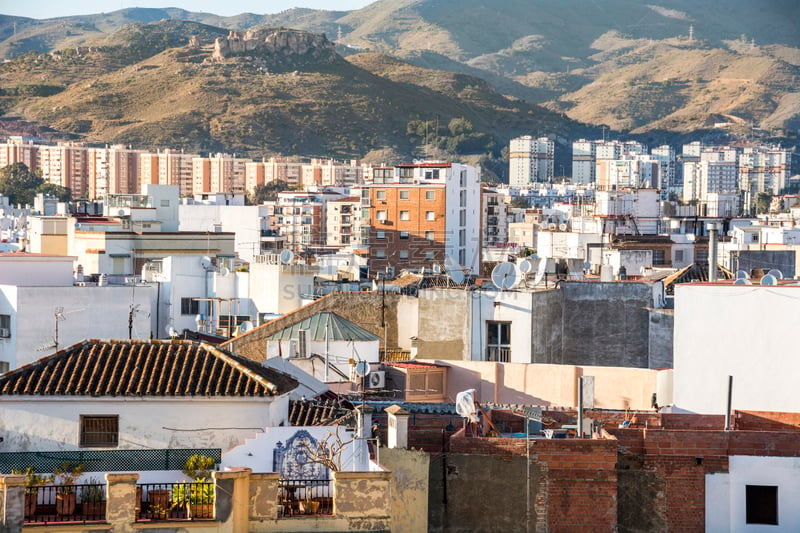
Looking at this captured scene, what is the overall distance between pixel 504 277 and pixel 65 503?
8819 millimetres

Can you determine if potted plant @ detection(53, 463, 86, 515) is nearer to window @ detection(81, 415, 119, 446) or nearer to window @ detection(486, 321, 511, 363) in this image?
window @ detection(81, 415, 119, 446)

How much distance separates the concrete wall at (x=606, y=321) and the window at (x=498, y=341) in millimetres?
957

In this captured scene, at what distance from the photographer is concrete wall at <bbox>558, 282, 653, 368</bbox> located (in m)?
19.6

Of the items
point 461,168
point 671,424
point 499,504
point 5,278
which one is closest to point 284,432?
point 499,504

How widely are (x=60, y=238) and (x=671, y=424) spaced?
100 ft

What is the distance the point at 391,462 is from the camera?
11.5 meters

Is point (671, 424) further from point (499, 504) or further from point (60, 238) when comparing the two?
point (60, 238)

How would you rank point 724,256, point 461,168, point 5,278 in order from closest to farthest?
point 5,278 < point 724,256 < point 461,168

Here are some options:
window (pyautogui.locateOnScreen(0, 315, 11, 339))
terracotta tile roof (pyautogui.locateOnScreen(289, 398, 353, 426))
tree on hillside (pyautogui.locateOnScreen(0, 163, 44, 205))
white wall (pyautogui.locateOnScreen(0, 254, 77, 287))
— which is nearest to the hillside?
tree on hillside (pyautogui.locateOnScreen(0, 163, 44, 205))

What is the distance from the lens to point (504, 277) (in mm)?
19016

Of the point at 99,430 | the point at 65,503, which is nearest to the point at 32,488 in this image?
the point at 65,503

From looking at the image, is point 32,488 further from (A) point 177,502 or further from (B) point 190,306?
(B) point 190,306

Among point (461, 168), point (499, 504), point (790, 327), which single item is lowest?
point (499, 504)

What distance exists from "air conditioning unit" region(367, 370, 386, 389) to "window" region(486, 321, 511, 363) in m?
1.97
